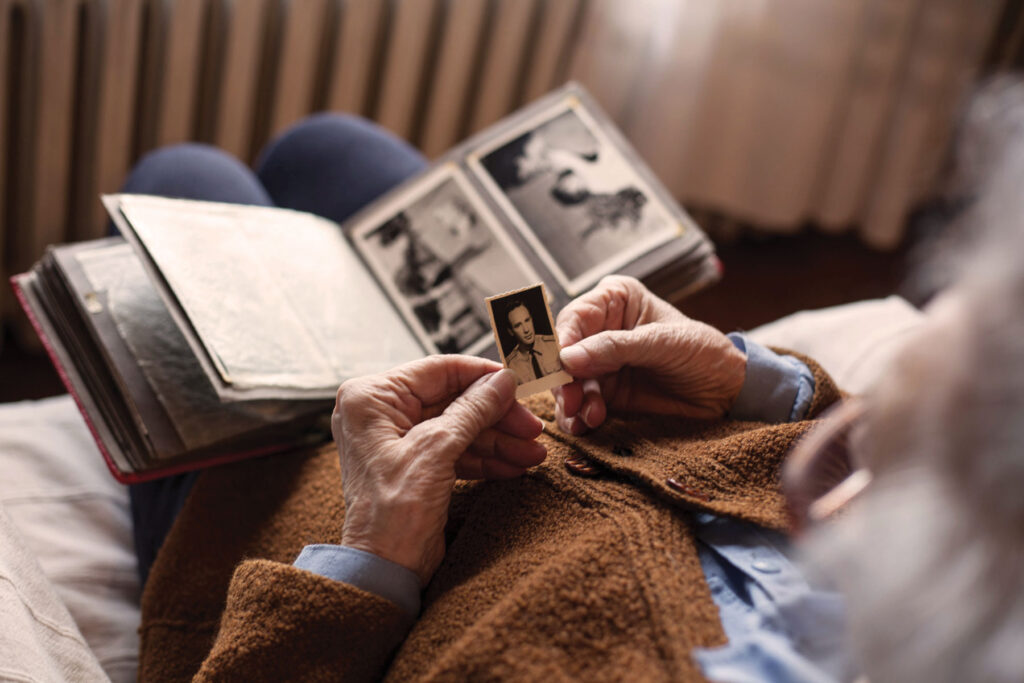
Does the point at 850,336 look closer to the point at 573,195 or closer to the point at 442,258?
the point at 573,195

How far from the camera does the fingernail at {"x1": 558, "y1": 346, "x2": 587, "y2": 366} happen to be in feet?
2.37

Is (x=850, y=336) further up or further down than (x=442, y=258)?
further down

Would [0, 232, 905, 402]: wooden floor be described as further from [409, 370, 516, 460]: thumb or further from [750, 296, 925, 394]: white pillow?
[409, 370, 516, 460]: thumb

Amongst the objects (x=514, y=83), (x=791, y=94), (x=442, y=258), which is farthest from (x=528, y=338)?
(x=791, y=94)

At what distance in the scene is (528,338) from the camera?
71 cm

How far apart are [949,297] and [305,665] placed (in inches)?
21.4

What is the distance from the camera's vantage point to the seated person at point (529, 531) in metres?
0.56

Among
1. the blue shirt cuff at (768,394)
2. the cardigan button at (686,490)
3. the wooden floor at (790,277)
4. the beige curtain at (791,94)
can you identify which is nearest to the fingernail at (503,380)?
the cardigan button at (686,490)

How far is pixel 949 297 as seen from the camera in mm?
449

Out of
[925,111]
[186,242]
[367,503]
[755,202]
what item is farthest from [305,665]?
[925,111]

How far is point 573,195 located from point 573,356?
1.38 ft

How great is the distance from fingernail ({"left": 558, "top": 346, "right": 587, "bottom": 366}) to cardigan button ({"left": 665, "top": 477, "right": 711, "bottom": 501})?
5.7 inches

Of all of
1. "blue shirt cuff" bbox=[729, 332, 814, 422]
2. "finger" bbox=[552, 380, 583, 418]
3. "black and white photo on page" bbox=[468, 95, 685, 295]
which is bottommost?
"blue shirt cuff" bbox=[729, 332, 814, 422]

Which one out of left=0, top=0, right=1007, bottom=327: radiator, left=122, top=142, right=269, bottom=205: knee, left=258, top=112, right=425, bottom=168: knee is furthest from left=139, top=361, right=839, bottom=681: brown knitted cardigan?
left=0, top=0, right=1007, bottom=327: radiator
